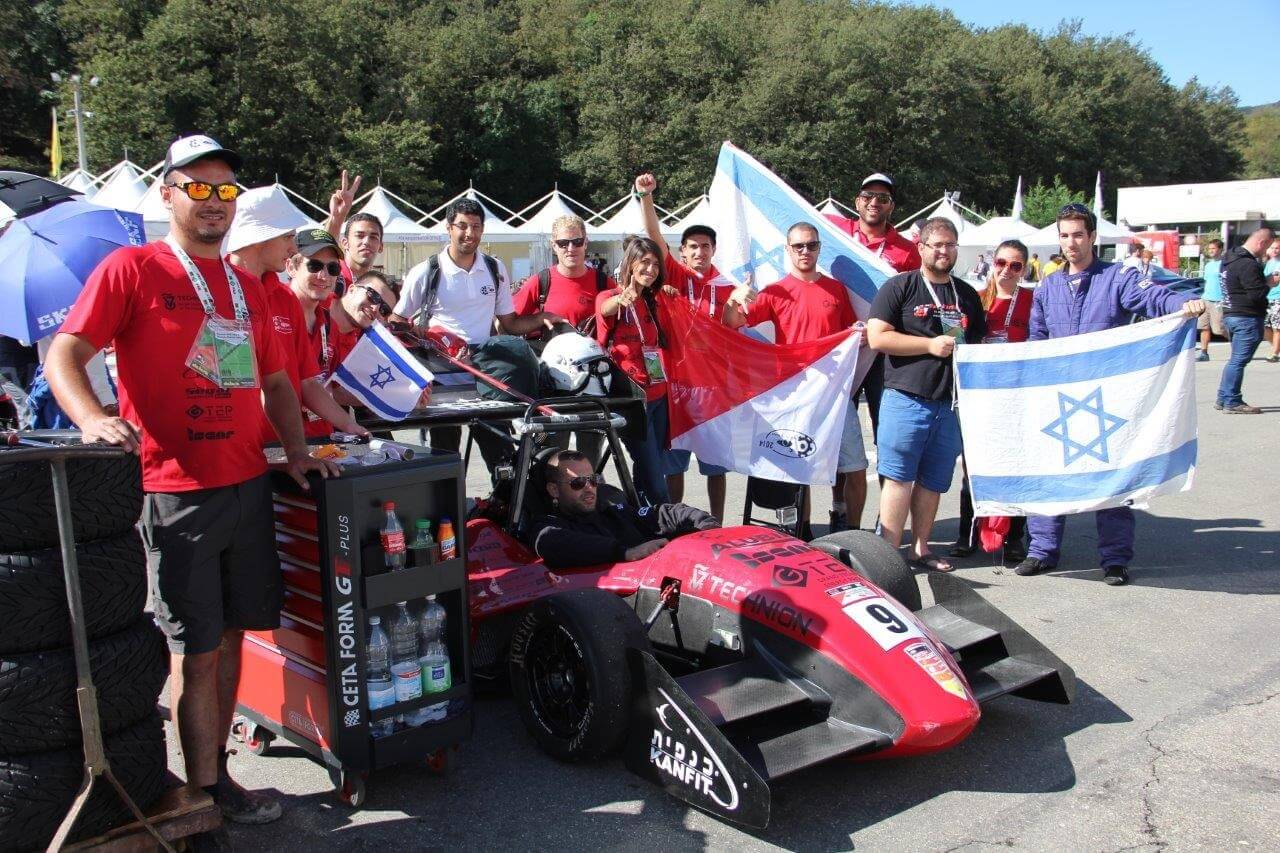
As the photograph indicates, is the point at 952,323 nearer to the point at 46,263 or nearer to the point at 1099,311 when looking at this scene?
the point at 1099,311

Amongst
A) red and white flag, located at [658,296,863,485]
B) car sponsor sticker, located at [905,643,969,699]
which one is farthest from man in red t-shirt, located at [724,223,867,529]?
car sponsor sticker, located at [905,643,969,699]

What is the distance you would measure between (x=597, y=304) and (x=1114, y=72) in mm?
73905

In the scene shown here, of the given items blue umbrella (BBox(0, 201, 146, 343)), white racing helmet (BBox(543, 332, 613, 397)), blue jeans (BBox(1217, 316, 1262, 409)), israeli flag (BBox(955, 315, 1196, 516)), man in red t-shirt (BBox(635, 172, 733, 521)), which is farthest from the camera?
blue jeans (BBox(1217, 316, 1262, 409))

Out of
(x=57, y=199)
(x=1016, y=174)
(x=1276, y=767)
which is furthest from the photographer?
(x=1016, y=174)

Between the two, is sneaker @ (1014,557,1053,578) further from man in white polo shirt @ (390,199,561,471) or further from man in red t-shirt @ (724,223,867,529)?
man in white polo shirt @ (390,199,561,471)

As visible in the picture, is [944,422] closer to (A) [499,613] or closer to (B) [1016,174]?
(A) [499,613]

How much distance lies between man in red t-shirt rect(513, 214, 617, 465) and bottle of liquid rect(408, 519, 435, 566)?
295 centimetres

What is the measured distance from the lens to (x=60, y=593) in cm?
259

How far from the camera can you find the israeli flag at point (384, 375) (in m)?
4.20

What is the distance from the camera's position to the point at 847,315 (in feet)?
21.0

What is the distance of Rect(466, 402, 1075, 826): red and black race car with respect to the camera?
332cm

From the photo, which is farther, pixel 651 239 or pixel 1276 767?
pixel 651 239

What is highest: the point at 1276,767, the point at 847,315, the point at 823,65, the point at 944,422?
the point at 823,65

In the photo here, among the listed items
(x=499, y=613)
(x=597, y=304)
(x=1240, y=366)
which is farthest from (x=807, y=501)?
(x=1240, y=366)
